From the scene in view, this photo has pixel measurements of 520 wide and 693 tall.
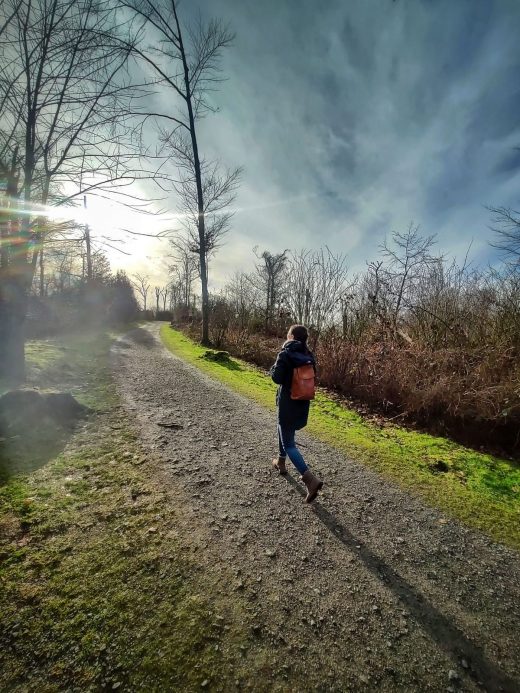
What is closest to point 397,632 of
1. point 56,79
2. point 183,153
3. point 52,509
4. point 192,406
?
point 52,509

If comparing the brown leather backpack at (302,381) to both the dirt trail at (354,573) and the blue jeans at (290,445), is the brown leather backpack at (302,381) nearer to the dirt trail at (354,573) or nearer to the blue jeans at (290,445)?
the blue jeans at (290,445)

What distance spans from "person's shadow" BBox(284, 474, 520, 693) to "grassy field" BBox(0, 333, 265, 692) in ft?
4.21

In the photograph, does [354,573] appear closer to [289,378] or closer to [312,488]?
[312,488]

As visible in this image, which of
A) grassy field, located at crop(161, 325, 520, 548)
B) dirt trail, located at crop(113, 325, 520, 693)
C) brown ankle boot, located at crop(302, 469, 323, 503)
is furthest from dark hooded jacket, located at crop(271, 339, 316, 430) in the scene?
grassy field, located at crop(161, 325, 520, 548)

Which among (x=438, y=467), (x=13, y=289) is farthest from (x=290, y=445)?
(x=13, y=289)

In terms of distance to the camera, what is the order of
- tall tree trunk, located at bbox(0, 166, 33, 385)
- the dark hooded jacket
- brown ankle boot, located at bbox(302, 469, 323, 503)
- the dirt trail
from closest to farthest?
1. the dirt trail
2. brown ankle boot, located at bbox(302, 469, 323, 503)
3. the dark hooded jacket
4. tall tree trunk, located at bbox(0, 166, 33, 385)

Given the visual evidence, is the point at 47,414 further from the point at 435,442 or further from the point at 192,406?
the point at 435,442

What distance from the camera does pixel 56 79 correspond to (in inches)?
190

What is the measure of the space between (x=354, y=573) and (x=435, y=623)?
2.07 feet

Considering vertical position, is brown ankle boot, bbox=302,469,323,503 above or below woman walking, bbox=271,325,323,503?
below

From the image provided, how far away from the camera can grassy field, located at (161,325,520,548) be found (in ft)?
11.6

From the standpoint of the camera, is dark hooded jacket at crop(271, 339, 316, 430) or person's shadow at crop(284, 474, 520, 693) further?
dark hooded jacket at crop(271, 339, 316, 430)

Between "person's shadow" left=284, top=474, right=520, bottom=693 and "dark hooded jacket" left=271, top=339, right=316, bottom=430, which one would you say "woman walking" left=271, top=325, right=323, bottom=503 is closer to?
"dark hooded jacket" left=271, top=339, right=316, bottom=430

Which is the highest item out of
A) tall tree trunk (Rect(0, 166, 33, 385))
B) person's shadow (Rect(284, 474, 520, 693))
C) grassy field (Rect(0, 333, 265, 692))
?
tall tree trunk (Rect(0, 166, 33, 385))
